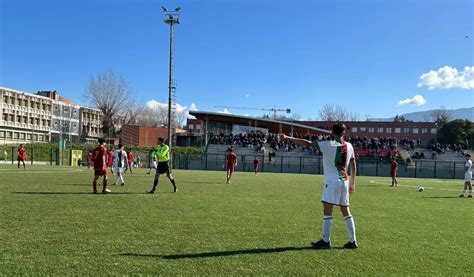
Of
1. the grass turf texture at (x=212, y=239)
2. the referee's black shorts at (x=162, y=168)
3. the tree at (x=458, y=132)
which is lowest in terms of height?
the grass turf texture at (x=212, y=239)

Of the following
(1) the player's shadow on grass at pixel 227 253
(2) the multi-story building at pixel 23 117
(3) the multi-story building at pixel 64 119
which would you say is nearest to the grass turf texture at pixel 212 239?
(1) the player's shadow on grass at pixel 227 253

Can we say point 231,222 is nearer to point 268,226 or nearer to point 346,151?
point 268,226

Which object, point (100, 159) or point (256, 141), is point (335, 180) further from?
point (256, 141)

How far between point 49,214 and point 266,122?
67.1 metres

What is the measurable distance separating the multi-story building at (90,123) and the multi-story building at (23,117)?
10.6 metres

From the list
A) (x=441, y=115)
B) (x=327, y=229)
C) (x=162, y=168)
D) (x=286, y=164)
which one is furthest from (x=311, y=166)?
(x=441, y=115)

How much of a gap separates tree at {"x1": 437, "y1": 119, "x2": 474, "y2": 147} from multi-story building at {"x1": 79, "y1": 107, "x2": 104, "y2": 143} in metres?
78.8

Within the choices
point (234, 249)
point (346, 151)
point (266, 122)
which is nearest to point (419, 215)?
point (346, 151)

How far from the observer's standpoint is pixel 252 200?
15.0 m

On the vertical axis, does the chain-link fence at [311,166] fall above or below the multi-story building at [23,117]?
below

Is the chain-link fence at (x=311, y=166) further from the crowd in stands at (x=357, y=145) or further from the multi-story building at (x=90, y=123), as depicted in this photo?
the multi-story building at (x=90, y=123)

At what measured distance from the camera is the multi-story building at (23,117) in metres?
91.2

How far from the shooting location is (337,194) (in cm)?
743

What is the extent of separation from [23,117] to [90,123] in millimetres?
24951
